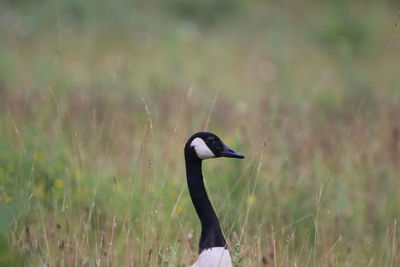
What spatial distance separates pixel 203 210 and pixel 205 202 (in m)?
Result: 0.04

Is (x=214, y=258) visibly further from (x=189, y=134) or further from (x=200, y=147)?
(x=189, y=134)

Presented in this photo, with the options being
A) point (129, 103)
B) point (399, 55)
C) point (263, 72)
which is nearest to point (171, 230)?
point (129, 103)

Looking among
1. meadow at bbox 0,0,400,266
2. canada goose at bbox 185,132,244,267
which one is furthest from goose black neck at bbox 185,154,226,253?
meadow at bbox 0,0,400,266

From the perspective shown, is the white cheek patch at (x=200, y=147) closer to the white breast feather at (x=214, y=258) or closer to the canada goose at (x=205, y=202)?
the canada goose at (x=205, y=202)

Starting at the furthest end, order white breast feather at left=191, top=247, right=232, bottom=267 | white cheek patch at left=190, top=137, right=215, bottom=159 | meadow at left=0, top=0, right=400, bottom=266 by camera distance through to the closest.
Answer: meadow at left=0, top=0, right=400, bottom=266 → white cheek patch at left=190, top=137, right=215, bottom=159 → white breast feather at left=191, top=247, right=232, bottom=267

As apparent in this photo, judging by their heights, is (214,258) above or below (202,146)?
below

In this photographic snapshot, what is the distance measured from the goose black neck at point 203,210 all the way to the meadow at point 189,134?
0.41 ft

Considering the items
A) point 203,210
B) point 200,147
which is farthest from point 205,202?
point 200,147

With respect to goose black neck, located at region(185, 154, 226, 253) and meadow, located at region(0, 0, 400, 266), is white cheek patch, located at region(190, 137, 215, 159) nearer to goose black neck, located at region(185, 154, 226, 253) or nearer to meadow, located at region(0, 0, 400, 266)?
goose black neck, located at region(185, 154, 226, 253)

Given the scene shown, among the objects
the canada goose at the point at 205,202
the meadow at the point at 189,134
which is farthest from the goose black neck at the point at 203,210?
the meadow at the point at 189,134

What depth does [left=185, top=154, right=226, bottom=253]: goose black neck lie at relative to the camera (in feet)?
10.6

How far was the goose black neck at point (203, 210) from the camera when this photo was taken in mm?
3229

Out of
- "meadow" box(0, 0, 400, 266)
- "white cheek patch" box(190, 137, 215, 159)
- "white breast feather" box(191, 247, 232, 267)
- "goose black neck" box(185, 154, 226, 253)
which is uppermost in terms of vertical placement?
"white cheek patch" box(190, 137, 215, 159)

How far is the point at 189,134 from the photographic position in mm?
6297
